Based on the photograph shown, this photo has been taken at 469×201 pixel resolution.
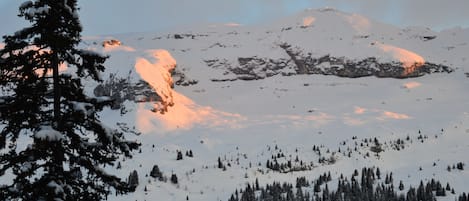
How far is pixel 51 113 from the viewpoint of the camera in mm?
15539

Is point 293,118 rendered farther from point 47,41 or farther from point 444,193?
point 47,41

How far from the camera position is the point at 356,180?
305 feet

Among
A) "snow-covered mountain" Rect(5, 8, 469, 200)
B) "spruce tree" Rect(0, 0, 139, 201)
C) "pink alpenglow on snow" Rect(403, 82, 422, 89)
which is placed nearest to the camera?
"spruce tree" Rect(0, 0, 139, 201)

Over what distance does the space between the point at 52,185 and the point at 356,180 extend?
81647 mm

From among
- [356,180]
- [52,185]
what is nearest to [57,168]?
[52,185]

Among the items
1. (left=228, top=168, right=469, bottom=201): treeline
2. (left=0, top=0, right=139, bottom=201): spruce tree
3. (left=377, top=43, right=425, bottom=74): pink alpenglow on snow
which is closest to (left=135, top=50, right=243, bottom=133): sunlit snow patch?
(left=228, top=168, right=469, bottom=201): treeline

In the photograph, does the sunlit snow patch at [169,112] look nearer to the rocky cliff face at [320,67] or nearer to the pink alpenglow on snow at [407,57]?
the rocky cliff face at [320,67]

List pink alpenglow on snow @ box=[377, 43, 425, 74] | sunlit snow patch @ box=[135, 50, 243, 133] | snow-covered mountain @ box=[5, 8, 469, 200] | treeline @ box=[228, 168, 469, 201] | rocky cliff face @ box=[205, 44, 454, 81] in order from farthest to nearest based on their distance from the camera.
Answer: pink alpenglow on snow @ box=[377, 43, 425, 74] → rocky cliff face @ box=[205, 44, 454, 81] → sunlit snow patch @ box=[135, 50, 243, 133] → snow-covered mountain @ box=[5, 8, 469, 200] → treeline @ box=[228, 168, 469, 201]

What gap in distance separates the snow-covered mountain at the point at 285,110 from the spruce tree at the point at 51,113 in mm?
54894

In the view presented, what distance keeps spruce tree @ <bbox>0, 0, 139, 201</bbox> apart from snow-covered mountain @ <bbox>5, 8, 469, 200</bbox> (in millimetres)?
54894

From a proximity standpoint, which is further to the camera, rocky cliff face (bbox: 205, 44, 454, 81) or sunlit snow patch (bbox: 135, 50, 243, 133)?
rocky cliff face (bbox: 205, 44, 454, 81)

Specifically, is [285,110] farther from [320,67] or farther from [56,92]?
[56,92]

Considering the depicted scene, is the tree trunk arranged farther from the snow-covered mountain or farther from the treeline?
the treeline

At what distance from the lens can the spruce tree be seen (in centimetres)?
1485
